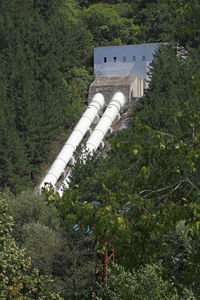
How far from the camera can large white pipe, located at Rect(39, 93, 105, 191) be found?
51.2 m

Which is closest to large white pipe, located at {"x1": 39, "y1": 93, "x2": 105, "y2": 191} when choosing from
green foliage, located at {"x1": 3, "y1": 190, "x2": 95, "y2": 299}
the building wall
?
the building wall

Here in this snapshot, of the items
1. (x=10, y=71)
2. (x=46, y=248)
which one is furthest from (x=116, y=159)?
(x=10, y=71)

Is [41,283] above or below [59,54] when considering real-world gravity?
below

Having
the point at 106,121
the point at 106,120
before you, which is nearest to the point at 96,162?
the point at 106,121

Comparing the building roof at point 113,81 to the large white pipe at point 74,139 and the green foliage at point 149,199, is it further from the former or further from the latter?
the green foliage at point 149,199

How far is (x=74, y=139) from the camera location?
55.3m

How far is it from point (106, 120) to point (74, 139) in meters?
4.27

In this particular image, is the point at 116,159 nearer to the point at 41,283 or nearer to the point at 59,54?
the point at 41,283

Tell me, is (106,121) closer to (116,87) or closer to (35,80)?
(116,87)

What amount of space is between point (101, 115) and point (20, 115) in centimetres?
1081

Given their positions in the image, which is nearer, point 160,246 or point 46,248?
point 160,246

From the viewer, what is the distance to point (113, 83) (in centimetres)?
6494

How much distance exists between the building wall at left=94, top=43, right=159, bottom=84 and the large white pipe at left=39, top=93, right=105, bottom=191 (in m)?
7.54

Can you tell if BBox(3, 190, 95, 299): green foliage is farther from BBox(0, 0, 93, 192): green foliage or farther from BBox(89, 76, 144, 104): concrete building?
BBox(89, 76, 144, 104): concrete building
